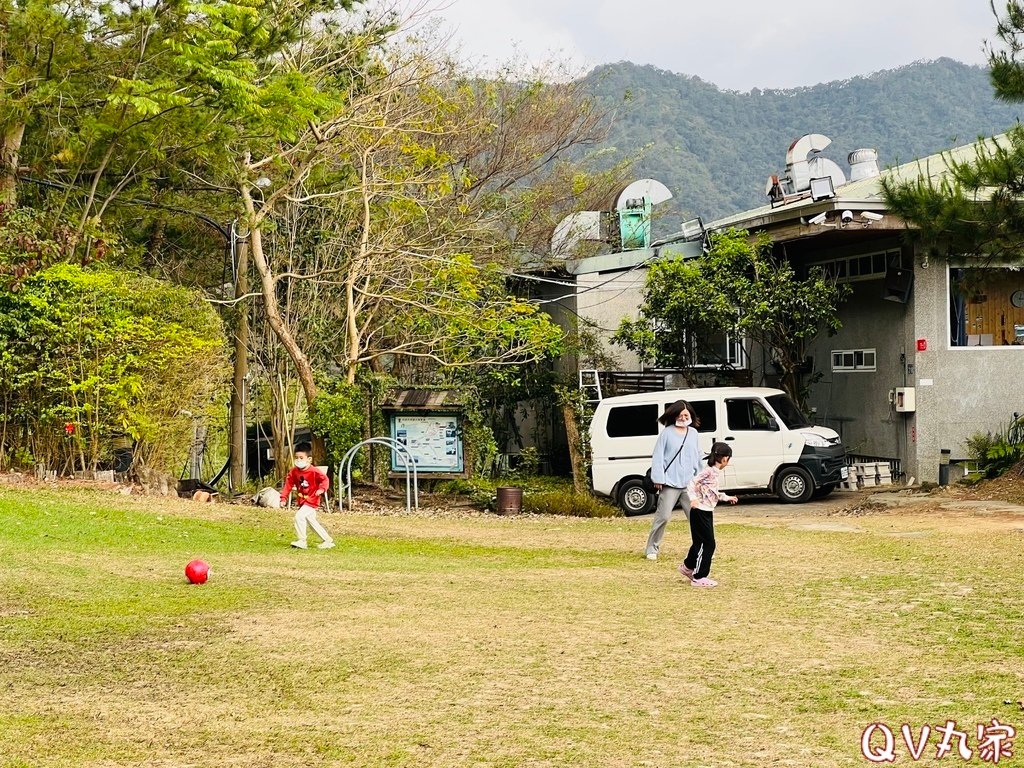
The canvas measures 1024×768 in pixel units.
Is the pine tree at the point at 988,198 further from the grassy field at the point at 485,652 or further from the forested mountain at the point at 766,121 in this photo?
the forested mountain at the point at 766,121

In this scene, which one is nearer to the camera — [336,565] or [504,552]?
[336,565]

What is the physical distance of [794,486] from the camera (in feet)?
65.2

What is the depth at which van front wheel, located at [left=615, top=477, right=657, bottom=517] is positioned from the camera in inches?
775

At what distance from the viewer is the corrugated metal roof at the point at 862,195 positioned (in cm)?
1966

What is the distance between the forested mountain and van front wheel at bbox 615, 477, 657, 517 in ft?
116

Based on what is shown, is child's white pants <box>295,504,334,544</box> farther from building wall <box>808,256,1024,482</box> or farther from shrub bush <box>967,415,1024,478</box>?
shrub bush <box>967,415,1024,478</box>

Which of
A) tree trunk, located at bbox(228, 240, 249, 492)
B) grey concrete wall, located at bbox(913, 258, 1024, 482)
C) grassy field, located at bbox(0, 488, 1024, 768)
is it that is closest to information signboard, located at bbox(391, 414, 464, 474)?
tree trunk, located at bbox(228, 240, 249, 492)

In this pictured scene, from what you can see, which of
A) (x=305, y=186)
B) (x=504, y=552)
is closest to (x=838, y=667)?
(x=504, y=552)

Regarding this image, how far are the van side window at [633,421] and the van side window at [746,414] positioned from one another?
46.3 inches

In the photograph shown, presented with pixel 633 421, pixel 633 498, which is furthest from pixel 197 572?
pixel 633 421

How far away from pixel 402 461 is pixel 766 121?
55.8 meters

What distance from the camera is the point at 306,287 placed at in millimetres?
23625

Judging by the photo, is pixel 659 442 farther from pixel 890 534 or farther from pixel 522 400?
pixel 522 400

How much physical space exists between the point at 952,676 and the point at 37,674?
518 cm
